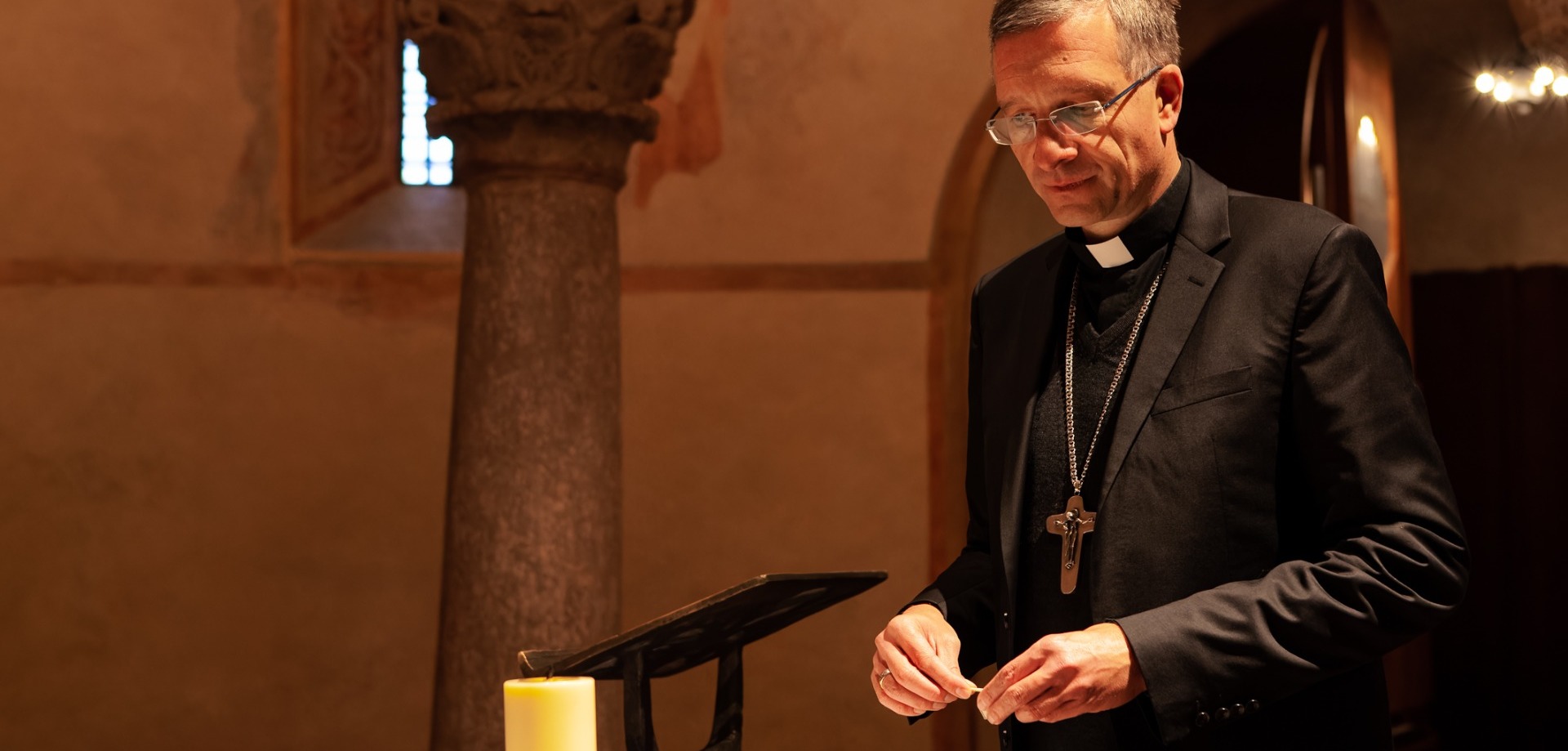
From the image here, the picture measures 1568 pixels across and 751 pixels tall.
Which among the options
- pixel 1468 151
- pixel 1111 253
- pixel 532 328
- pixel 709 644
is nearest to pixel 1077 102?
pixel 1111 253

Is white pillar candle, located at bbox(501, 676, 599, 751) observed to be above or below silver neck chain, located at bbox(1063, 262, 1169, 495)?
below

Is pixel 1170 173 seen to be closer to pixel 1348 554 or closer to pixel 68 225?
pixel 1348 554

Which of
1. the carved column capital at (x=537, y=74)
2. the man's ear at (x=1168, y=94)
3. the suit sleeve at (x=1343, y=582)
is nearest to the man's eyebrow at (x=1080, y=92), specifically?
the man's ear at (x=1168, y=94)

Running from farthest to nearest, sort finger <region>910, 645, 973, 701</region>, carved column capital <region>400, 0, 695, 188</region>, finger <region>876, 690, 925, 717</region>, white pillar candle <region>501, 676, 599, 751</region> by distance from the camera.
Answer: carved column capital <region>400, 0, 695, 188</region>
finger <region>876, 690, 925, 717</region>
finger <region>910, 645, 973, 701</region>
white pillar candle <region>501, 676, 599, 751</region>

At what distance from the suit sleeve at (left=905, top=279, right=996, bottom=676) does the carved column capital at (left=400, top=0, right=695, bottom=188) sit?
245 centimetres

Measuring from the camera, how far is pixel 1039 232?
6926mm

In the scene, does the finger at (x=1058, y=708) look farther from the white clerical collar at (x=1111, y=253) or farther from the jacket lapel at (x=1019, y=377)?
the white clerical collar at (x=1111, y=253)

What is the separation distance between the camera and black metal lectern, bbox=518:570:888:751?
178cm

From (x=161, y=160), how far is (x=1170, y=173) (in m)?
5.86

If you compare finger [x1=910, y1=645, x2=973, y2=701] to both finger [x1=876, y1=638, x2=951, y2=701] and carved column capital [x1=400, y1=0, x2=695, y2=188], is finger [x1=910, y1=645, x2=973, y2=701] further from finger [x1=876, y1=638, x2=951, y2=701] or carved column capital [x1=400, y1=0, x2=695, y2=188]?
carved column capital [x1=400, y1=0, x2=695, y2=188]

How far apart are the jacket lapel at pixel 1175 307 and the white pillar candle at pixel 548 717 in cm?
65

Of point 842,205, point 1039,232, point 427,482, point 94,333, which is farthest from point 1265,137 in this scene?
point 94,333

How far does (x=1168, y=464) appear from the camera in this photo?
5.48ft

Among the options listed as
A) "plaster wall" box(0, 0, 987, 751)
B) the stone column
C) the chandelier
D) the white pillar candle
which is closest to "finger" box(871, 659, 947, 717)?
the white pillar candle
